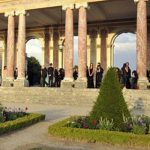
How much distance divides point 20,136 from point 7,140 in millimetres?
708

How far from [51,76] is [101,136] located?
15624 millimetres

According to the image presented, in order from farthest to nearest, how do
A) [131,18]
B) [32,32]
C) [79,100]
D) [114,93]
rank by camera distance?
[32,32]
[131,18]
[79,100]
[114,93]

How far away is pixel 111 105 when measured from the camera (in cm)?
1098

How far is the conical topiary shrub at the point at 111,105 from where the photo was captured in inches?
429

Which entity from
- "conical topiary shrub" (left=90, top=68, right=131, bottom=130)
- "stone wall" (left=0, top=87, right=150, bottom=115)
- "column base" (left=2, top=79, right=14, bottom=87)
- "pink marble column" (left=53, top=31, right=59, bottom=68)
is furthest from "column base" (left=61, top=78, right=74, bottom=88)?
"conical topiary shrub" (left=90, top=68, right=131, bottom=130)

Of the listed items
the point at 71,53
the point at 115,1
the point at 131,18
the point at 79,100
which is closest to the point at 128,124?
the point at 79,100

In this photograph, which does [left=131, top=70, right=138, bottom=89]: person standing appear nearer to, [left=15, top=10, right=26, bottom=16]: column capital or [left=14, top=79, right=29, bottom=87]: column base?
[left=14, top=79, right=29, bottom=87]: column base

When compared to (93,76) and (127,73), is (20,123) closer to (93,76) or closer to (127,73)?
(127,73)

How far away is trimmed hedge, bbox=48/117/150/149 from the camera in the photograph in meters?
9.73

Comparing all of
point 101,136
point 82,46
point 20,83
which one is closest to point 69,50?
point 82,46

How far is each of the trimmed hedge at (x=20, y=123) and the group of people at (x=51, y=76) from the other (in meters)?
11.2

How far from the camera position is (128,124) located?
10938mm

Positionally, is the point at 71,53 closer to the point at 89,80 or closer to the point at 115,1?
the point at 89,80

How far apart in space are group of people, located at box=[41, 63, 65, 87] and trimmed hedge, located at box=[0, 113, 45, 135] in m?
11.2
